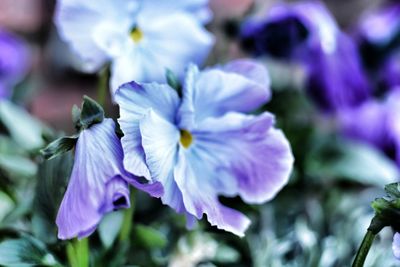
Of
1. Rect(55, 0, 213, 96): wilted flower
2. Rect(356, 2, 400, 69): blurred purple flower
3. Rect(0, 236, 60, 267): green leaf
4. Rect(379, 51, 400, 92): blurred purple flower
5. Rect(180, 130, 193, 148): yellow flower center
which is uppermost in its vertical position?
Rect(356, 2, 400, 69): blurred purple flower

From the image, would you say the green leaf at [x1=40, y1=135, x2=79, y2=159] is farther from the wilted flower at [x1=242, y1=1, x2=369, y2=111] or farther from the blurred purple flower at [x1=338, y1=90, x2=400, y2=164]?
the blurred purple flower at [x1=338, y1=90, x2=400, y2=164]

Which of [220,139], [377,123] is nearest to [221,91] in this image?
[220,139]

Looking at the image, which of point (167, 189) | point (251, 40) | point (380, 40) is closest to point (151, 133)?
point (167, 189)

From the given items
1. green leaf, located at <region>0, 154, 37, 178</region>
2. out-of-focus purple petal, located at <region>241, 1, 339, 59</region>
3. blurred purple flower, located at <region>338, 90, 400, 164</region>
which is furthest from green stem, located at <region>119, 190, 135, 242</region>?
blurred purple flower, located at <region>338, 90, 400, 164</region>

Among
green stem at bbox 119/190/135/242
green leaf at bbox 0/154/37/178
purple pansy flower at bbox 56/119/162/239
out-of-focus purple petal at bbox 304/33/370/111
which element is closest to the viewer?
purple pansy flower at bbox 56/119/162/239

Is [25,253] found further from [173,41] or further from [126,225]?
[173,41]

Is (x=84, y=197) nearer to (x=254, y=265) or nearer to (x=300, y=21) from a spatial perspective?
(x=254, y=265)

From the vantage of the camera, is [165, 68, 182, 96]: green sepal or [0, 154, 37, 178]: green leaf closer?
[165, 68, 182, 96]: green sepal

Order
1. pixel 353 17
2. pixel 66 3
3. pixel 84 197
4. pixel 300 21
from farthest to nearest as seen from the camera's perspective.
Answer: pixel 353 17
pixel 300 21
pixel 66 3
pixel 84 197
